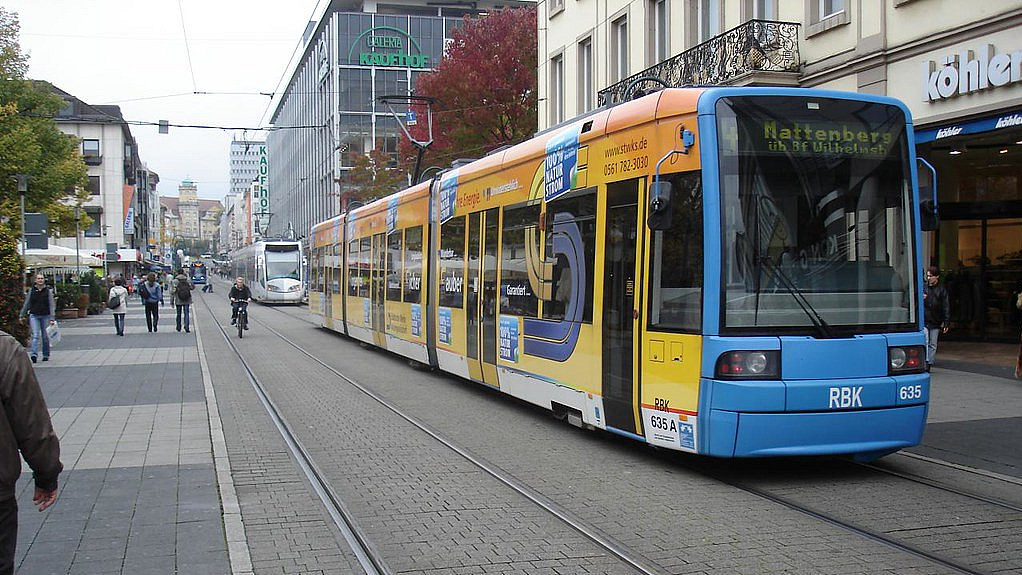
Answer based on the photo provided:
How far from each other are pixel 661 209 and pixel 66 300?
3264 centimetres

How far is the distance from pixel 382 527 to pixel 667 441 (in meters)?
2.67

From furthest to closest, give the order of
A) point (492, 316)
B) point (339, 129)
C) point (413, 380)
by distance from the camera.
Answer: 1. point (339, 129)
2. point (413, 380)
3. point (492, 316)

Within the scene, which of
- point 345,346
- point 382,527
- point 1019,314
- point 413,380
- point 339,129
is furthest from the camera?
point 339,129

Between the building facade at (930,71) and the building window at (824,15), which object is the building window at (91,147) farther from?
the building window at (824,15)

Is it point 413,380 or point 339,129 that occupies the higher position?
point 339,129

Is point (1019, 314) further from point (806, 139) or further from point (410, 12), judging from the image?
point (410, 12)

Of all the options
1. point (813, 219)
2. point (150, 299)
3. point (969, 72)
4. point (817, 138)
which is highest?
point (969, 72)

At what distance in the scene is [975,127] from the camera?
576 inches

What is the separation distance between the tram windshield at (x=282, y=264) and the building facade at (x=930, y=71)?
28.4 m

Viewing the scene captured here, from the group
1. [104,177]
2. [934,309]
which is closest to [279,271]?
[934,309]

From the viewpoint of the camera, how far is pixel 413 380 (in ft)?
52.3

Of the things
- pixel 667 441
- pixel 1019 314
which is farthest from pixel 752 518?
pixel 1019 314

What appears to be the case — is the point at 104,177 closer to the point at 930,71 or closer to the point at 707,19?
the point at 707,19

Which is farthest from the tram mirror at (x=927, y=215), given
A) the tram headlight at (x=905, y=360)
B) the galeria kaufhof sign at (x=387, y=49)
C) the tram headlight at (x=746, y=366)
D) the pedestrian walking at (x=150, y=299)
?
the galeria kaufhof sign at (x=387, y=49)
